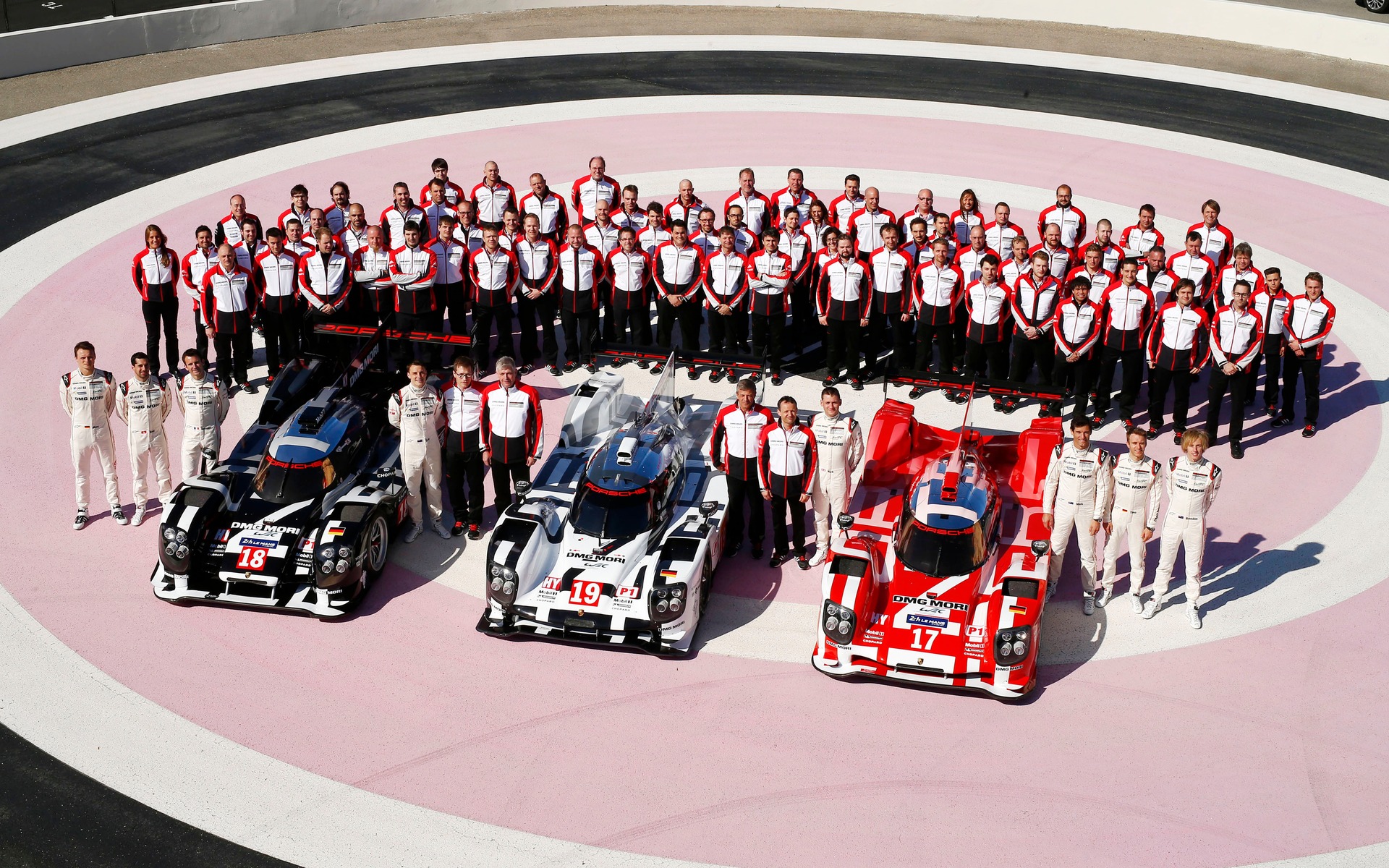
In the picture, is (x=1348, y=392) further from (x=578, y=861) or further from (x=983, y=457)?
(x=578, y=861)

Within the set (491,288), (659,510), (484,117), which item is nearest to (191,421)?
(491,288)

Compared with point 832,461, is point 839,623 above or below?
below

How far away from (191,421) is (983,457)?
7.94 metres

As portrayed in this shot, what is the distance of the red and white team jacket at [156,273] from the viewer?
51.0 feet

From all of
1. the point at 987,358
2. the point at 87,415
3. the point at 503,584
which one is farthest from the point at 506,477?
the point at 987,358

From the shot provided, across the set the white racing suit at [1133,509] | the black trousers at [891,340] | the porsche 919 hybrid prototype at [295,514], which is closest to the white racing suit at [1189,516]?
the white racing suit at [1133,509]

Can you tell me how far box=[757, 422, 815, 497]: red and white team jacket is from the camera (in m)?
12.5

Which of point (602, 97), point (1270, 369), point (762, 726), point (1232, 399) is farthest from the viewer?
point (602, 97)

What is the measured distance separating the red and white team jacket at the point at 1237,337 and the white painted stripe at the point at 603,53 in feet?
43.8

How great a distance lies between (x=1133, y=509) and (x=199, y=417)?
9007mm

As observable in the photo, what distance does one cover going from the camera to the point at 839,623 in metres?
11.2

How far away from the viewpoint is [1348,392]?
16156mm

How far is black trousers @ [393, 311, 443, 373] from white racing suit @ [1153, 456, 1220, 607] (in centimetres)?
839

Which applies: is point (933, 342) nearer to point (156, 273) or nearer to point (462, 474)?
point (462, 474)
